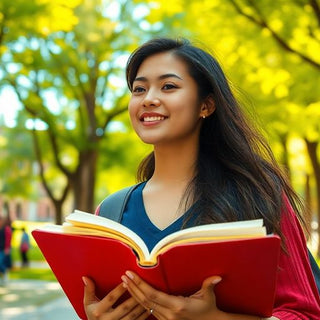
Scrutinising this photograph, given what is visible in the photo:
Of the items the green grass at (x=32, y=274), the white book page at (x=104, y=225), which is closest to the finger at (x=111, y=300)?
the white book page at (x=104, y=225)

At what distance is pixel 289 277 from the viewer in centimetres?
196

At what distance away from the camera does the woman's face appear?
214 centimetres

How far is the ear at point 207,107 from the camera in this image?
2.26 m

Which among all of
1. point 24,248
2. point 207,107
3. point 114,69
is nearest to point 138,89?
point 207,107

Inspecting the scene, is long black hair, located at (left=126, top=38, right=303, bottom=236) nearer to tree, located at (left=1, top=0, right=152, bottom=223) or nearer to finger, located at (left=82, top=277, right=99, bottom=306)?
finger, located at (left=82, top=277, right=99, bottom=306)

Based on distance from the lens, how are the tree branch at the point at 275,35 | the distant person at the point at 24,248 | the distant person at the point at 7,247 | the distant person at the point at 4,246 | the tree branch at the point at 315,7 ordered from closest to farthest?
the tree branch at the point at 315,7 < the tree branch at the point at 275,35 < the distant person at the point at 4,246 < the distant person at the point at 7,247 < the distant person at the point at 24,248

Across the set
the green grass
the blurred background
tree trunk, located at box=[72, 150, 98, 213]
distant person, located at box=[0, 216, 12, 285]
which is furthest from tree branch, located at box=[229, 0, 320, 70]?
tree trunk, located at box=[72, 150, 98, 213]

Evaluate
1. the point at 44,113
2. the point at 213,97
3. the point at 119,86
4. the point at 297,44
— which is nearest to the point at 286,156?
the point at 119,86

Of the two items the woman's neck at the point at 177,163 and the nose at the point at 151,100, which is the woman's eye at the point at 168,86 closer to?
the nose at the point at 151,100

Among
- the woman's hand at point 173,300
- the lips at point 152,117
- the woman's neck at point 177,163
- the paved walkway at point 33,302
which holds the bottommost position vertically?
the paved walkway at point 33,302

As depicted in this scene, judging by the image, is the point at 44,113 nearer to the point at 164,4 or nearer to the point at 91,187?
the point at 91,187

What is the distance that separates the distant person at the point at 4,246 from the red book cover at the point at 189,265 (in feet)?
39.6

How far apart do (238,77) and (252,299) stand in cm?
1292

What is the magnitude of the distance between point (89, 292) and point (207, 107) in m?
0.74
